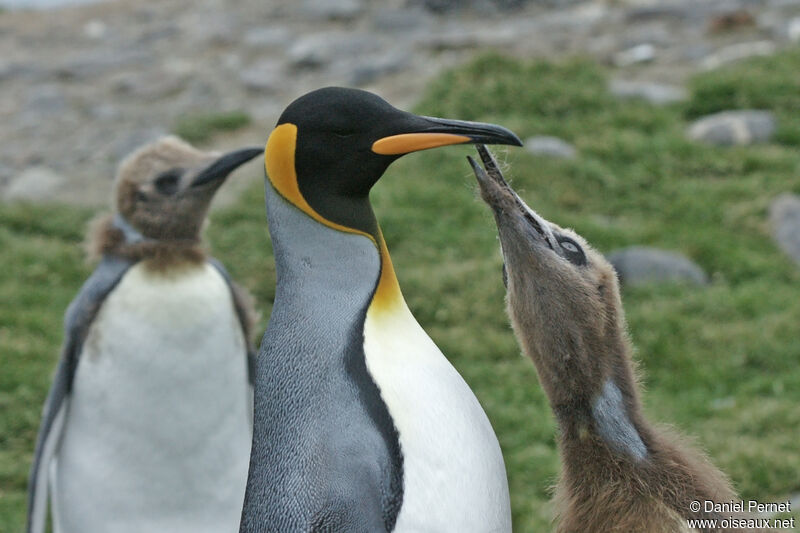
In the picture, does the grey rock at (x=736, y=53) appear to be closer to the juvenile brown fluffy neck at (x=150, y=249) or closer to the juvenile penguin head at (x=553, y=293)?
the juvenile brown fluffy neck at (x=150, y=249)

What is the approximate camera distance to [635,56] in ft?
28.8

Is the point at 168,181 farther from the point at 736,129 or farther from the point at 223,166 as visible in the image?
the point at 736,129

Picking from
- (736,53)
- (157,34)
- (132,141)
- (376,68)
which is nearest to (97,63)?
(157,34)

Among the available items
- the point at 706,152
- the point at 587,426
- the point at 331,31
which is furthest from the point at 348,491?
the point at 331,31

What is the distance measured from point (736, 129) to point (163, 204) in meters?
4.60

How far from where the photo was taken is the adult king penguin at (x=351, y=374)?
2010 millimetres

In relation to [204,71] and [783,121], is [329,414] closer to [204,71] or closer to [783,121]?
[783,121]

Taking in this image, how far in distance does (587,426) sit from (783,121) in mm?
5610

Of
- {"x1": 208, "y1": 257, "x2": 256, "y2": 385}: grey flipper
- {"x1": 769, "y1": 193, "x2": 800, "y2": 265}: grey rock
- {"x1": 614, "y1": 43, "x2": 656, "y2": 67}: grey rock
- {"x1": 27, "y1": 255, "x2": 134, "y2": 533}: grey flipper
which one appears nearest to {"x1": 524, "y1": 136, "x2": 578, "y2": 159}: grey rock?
{"x1": 769, "y1": 193, "x2": 800, "y2": 265}: grey rock

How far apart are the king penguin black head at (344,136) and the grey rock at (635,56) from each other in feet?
22.8

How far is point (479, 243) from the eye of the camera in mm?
6027

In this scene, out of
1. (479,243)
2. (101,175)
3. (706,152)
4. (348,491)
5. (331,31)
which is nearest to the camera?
(348,491)

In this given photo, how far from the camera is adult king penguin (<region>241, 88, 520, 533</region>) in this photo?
201cm

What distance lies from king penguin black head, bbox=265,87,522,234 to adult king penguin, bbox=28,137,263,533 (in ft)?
4.66
